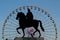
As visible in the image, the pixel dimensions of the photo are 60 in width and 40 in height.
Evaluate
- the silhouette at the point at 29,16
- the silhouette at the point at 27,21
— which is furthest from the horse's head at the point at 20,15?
the silhouette at the point at 29,16

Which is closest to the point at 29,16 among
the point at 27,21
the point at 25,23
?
the point at 27,21

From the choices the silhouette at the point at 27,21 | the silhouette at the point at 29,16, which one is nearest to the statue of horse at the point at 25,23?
the silhouette at the point at 27,21

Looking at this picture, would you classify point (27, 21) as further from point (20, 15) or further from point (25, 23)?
point (20, 15)

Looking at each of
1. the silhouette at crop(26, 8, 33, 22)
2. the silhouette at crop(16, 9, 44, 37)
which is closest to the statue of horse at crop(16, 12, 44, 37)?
the silhouette at crop(16, 9, 44, 37)

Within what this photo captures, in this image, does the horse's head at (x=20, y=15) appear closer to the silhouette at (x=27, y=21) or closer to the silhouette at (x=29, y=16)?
the silhouette at (x=27, y=21)

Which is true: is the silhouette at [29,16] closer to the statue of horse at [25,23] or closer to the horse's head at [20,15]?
the statue of horse at [25,23]

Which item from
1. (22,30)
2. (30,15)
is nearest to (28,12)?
(30,15)

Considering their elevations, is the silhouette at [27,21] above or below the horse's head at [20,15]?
below

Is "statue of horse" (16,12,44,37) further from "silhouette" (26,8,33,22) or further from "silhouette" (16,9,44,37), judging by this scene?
"silhouette" (26,8,33,22)

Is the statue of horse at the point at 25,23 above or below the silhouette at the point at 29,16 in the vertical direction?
below

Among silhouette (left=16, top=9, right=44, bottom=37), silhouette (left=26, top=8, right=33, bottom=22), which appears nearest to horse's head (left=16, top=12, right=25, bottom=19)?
silhouette (left=16, top=9, right=44, bottom=37)

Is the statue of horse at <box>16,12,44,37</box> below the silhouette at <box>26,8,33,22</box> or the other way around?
below

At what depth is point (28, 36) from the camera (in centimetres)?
2941

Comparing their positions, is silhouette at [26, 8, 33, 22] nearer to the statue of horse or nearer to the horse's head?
the statue of horse
